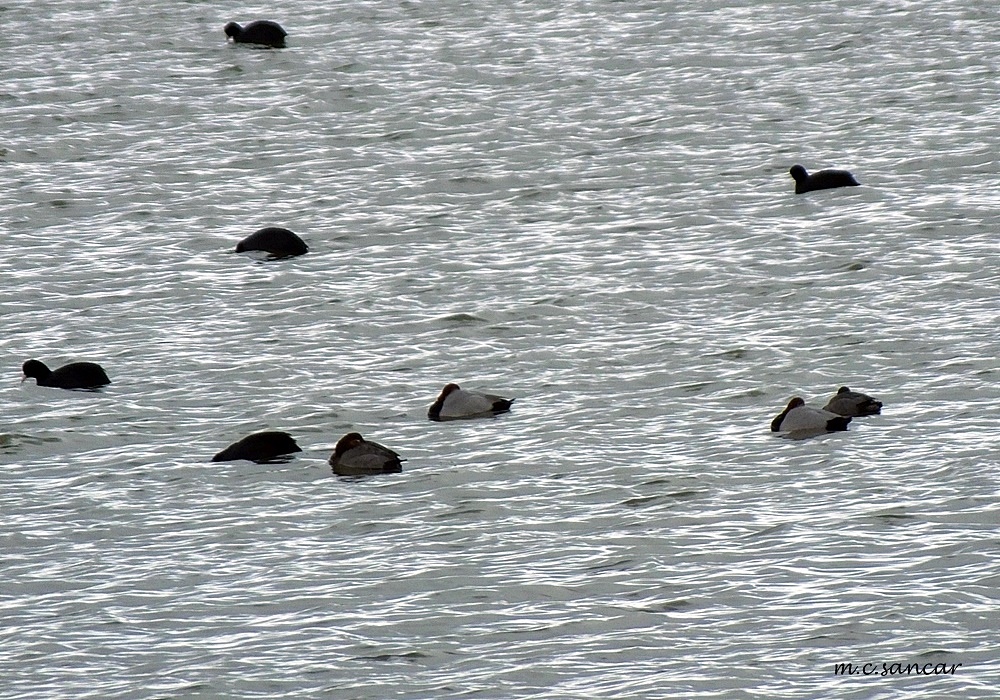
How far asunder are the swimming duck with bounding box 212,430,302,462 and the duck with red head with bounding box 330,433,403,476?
2.05ft

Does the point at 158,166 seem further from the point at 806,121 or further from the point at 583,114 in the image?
the point at 806,121

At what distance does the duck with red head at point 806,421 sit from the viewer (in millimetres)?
15938

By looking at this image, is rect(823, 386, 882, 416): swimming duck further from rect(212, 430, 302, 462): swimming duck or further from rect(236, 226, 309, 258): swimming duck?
rect(236, 226, 309, 258): swimming duck

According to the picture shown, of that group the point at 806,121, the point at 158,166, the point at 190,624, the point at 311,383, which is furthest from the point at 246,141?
the point at 190,624

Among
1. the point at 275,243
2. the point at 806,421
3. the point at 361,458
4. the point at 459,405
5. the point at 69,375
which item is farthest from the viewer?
the point at 275,243

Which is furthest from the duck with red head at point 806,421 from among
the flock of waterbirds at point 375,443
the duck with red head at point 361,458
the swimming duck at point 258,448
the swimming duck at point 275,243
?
the swimming duck at point 275,243

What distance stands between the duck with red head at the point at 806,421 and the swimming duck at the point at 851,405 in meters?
0.11

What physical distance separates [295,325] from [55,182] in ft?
27.1

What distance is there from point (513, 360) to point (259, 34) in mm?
18069

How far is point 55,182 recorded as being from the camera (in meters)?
26.9

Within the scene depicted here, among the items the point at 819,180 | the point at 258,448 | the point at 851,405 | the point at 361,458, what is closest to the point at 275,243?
the point at 258,448

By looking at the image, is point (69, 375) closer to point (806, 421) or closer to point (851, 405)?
point (806, 421)

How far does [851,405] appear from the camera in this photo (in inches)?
641

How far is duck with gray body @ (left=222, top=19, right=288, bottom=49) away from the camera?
115ft
